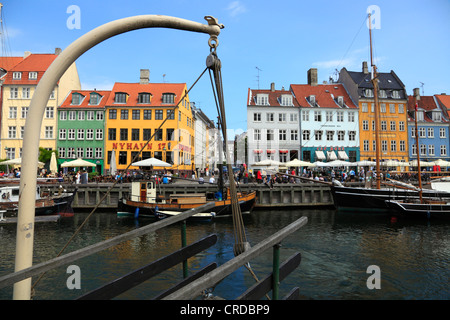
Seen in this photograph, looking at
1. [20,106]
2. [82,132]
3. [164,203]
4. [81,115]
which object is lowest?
[164,203]

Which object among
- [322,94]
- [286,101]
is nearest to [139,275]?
[286,101]

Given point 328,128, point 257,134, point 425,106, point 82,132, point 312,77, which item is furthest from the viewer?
point 425,106

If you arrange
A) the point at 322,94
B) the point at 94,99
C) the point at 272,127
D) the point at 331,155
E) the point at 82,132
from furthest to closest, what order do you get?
1. the point at 322,94
2. the point at 272,127
3. the point at 94,99
4. the point at 331,155
5. the point at 82,132

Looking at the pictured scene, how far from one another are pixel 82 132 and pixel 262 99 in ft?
85.7

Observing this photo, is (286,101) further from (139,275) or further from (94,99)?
(139,275)

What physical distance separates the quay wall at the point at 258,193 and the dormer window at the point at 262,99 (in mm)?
20174

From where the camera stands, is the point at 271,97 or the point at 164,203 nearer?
the point at 164,203

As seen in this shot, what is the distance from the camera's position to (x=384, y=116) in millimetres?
47000

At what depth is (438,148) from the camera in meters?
48.2

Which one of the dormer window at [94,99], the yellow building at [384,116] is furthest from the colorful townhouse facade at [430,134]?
the dormer window at [94,99]

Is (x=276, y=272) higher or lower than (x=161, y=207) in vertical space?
higher

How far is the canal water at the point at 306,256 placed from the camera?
8727 mm
